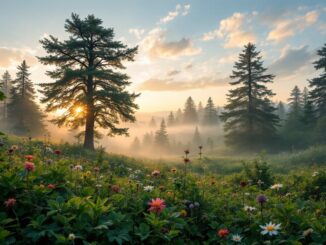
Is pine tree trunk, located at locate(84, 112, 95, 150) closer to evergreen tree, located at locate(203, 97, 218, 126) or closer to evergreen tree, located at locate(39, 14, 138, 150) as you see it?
evergreen tree, located at locate(39, 14, 138, 150)

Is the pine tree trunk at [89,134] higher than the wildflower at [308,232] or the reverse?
higher

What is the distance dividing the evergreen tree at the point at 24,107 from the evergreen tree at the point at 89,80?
2454 centimetres

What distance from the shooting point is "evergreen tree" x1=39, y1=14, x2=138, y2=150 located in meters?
20.3

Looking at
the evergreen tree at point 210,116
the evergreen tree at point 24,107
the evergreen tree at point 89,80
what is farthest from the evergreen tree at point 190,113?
the evergreen tree at point 89,80

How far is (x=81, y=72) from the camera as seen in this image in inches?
771

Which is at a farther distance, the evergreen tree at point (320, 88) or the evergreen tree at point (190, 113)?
the evergreen tree at point (190, 113)

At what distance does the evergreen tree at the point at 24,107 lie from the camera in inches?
1663

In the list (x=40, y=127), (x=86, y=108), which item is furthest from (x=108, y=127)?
(x=40, y=127)

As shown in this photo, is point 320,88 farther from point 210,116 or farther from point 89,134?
point 210,116

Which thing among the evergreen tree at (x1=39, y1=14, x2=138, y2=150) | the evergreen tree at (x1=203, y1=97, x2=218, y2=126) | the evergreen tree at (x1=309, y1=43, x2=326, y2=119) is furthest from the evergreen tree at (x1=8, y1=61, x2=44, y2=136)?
the evergreen tree at (x1=203, y1=97, x2=218, y2=126)

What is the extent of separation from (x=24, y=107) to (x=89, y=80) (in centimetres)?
2605

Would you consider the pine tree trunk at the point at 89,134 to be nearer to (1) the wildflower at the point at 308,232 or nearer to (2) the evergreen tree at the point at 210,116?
(1) the wildflower at the point at 308,232

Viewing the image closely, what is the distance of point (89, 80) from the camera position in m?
21.0

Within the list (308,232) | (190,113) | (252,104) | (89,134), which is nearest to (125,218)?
(308,232)
